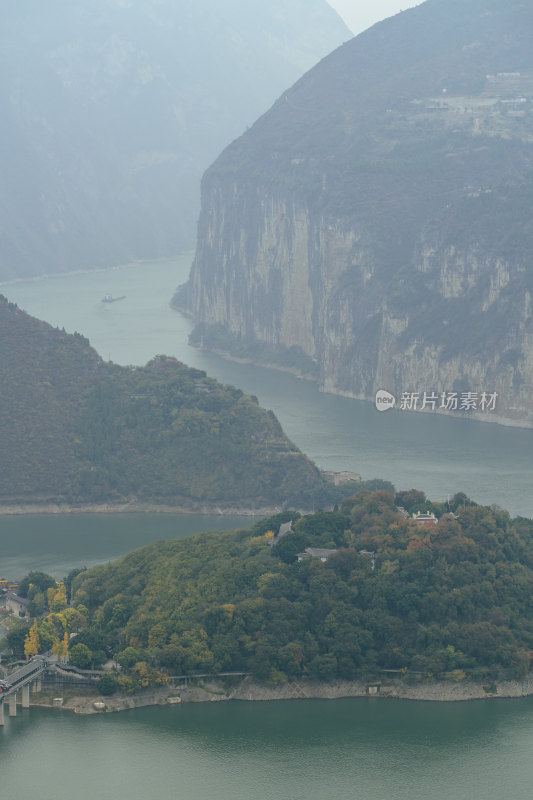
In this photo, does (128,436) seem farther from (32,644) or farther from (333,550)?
(32,644)

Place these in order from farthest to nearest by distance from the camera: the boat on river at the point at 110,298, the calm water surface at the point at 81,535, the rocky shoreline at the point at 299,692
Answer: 1. the boat on river at the point at 110,298
2. the calm water surface at the point at 81,535
3. the rocky shoreline at the point at 299,692

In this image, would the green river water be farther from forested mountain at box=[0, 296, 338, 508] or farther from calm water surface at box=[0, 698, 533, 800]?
forested mountain at box=[0, 296, 338, 508]

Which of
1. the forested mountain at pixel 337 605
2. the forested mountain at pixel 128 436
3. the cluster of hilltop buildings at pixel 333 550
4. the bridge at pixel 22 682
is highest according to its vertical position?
the forested mountain at pixel 128 436

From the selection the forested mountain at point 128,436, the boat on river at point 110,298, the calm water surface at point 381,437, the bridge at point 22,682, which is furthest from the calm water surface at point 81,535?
the boat on river at point 110,298

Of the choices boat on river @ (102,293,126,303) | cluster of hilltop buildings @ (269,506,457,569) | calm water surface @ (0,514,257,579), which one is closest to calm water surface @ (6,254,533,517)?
calm water surface @ (0,514,257,579)

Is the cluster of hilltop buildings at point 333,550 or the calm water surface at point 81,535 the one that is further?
the calm water surface at point 81,535

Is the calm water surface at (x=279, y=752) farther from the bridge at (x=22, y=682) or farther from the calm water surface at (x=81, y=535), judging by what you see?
the calm water surface at (x=81, y=535)

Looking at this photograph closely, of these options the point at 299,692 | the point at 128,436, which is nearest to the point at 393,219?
the point at 128,436
